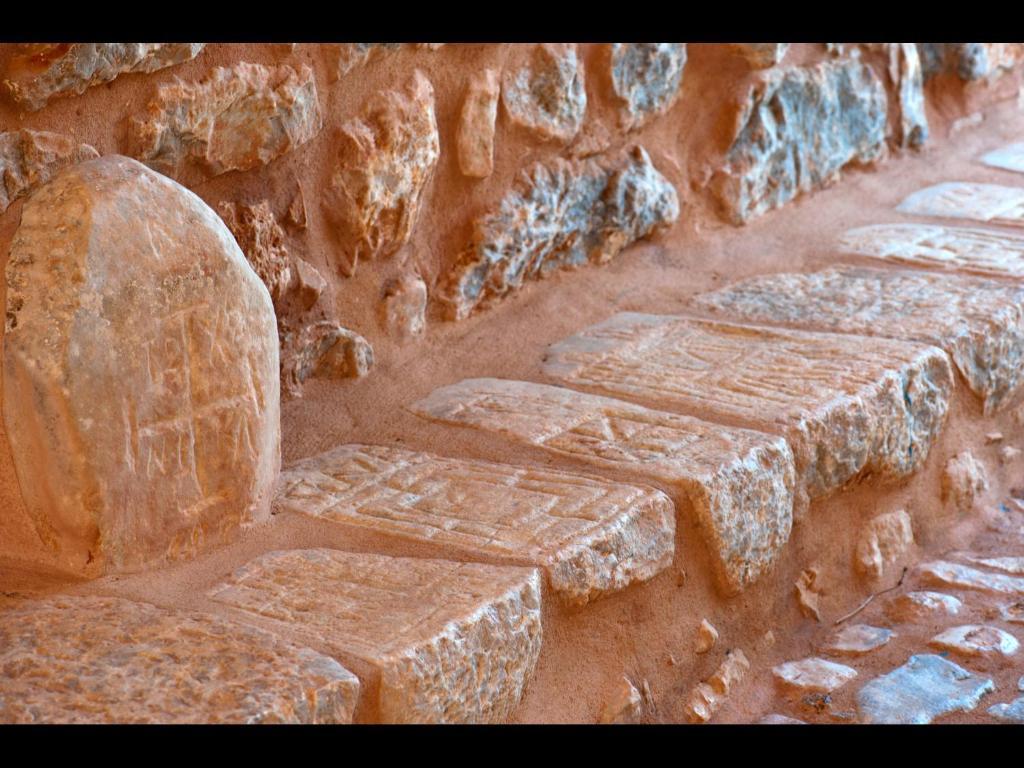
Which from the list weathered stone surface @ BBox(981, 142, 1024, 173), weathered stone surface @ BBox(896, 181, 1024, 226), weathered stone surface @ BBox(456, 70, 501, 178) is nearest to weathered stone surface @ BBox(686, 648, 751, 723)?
weathered stone surface @ BBox(456, 70, 501, 178)

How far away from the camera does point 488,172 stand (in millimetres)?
2557

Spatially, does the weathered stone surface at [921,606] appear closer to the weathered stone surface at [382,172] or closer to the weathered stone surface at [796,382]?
the weathered stone surface at [796,382]

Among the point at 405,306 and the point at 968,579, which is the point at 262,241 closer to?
the point at 405,306

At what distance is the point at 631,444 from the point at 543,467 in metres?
0.16

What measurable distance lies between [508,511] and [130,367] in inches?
23.0

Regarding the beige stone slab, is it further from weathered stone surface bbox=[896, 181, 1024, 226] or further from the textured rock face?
weathered stone surface bbox=[896, 181, 1024, 226]

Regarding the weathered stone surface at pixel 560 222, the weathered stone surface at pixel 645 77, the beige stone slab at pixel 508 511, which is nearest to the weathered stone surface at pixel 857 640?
the beige stone slab at pixel 508 511

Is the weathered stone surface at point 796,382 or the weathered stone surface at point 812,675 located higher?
the weathered stone surface at point 796,382

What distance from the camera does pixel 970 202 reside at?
3.40m

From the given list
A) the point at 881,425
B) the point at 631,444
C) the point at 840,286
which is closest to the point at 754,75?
the point at 840,286

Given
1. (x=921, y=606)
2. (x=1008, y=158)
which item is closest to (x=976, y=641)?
(x=921, y=606)

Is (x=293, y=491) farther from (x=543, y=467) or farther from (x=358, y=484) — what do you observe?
(x=543, y=467)

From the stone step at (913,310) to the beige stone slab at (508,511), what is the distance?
2.80 feet

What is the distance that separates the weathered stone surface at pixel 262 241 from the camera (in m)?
2.09
